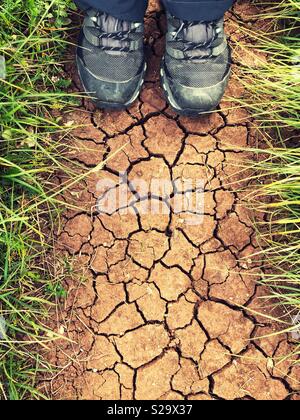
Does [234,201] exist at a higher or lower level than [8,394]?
higher

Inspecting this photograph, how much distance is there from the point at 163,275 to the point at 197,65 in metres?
0.86

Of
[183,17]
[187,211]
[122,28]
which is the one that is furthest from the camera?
[187,211]

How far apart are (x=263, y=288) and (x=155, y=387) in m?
0.59

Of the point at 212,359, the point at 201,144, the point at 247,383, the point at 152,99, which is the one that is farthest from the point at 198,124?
the point at 247,383

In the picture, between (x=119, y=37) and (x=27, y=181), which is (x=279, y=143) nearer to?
(x=119, y=37)

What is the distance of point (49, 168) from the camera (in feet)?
6.98

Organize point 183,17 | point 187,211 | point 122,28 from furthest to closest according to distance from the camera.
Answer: point 187,211
point 122,28
point 183,17

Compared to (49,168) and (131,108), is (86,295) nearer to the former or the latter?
(49,168)

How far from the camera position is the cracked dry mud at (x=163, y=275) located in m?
2.05

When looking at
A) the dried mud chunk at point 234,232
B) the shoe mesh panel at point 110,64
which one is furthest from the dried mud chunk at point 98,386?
the shoe mesh panel at point 110,64

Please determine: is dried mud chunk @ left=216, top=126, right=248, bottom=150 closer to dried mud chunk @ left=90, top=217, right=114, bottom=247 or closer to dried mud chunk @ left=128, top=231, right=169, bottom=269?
dried mud chunk @ left=128, top=231, right=169, bottom=269

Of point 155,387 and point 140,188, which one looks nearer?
point 155,387
